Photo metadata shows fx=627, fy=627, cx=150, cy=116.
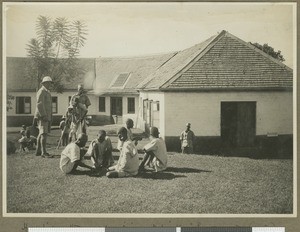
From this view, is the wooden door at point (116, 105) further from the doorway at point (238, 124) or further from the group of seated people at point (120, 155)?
the doorway at point (238, 124)

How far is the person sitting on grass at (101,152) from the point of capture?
12.2ft

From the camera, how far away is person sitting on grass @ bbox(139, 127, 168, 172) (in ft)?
12.2

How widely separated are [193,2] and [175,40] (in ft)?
0.81

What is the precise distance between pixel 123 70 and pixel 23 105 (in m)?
0.63

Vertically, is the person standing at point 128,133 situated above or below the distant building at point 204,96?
below

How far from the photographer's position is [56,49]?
12.3 ft

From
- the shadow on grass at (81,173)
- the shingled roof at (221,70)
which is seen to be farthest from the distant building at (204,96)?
the shadow on grass at (81,173)

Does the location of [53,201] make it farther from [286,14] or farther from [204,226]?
[286,14]

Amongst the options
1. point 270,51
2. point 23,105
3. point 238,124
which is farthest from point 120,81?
point 270,51

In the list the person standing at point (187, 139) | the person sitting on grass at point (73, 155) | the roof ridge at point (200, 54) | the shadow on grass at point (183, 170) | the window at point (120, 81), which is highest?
the roof ridge at point (200, 54)

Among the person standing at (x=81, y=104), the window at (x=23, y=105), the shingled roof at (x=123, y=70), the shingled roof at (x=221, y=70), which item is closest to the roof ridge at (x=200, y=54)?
the shingled roof at (x=221, y=70)

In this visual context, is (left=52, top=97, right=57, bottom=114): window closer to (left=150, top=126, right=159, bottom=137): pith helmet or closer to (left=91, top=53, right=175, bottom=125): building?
(left=91, top=53, right=175, bottom=125): building

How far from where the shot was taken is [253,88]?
3709 millimetres

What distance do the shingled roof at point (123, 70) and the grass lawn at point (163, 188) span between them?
243 millimetres
